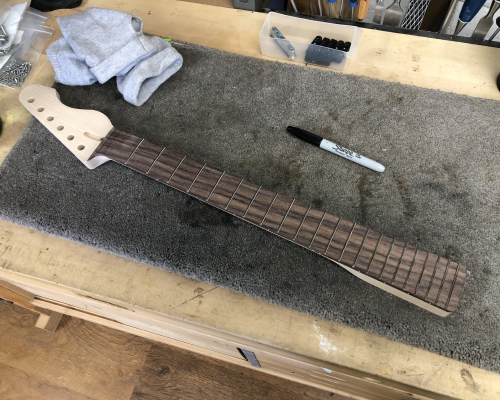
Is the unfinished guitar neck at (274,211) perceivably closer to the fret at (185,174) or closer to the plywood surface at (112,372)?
the fret at (185,174)

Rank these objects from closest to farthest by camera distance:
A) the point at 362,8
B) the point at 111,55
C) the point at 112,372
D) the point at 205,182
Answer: the point at 205,182 < the point at 111,55 < the point at 362,8 < the point at 112,372

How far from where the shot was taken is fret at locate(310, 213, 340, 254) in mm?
556

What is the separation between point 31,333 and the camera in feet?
3.63

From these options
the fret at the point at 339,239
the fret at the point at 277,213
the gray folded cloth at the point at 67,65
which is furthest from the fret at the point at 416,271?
the gray folded cloth at the point at 67,65

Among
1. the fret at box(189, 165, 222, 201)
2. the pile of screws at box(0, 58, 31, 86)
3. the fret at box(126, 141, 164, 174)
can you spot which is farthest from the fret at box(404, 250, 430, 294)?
the pile of screws at box(0, 58, 31, 86)

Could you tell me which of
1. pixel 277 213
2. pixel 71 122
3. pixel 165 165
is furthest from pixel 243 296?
pixel 71 122

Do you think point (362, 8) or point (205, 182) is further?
point (362, 8)

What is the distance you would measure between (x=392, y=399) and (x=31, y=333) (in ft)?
3.46

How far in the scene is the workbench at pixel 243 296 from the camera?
0.54 meters

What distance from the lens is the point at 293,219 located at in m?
0.58

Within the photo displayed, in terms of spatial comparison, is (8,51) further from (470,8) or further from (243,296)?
(470,8)

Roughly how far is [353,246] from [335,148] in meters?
0.20

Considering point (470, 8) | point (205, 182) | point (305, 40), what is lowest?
point (205, 182)

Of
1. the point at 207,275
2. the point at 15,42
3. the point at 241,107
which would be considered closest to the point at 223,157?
the point at 241,107
